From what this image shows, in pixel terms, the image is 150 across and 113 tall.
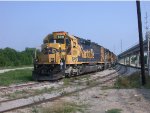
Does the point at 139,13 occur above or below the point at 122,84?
above

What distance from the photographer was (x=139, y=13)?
78.5 ft

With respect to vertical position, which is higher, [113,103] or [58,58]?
[58,58]

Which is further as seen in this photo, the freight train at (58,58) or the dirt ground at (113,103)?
the freight train at (58,58)

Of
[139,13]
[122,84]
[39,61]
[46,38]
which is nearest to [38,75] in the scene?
[39,61]

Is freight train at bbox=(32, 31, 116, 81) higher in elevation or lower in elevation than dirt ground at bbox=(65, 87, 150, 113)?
higher

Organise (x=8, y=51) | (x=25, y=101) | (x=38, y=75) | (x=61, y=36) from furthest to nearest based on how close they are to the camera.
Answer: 1. (x=8, y=51)
2. (x=61, y=36)
3. (x=38, y=75)
4. (x=25, y=101)

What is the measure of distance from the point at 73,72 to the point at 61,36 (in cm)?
340

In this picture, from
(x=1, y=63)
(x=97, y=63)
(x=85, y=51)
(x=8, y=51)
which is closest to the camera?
(x=85, y=51)

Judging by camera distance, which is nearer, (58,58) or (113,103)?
(113,103)

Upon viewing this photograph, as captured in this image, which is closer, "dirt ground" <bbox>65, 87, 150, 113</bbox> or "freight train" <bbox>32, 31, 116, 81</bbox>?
"dirt ground" <bbox>65, 87, 150, 113</bbox>

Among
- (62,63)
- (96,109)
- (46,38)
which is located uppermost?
(46,38)

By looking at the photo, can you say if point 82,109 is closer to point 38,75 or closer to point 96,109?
point 96,109

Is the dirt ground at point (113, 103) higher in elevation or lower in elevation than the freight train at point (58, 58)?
lower

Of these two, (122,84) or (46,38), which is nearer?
(122,84)
